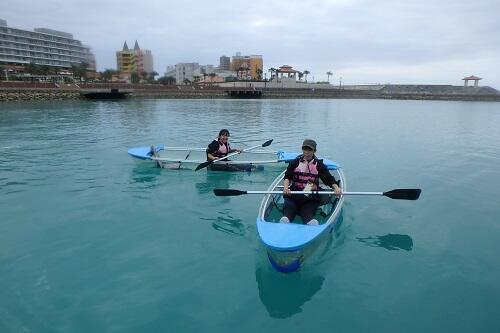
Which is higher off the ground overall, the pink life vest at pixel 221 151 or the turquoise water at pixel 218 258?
the pink life vest at pixel 221 151

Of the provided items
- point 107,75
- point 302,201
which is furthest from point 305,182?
point 107,75

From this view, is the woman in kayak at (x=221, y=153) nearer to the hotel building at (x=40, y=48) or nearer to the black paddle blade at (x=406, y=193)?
→ the black paddle blade at (x=406, y=193)

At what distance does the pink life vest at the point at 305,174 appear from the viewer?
7453 mm

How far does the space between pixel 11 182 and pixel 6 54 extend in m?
109

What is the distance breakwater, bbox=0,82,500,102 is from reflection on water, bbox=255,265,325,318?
Answer: 6155cm

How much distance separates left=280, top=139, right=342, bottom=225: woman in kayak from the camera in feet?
22.7

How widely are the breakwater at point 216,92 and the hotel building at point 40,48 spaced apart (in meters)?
42.8

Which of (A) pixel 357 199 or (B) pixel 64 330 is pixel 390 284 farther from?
(B) pixel 64 330

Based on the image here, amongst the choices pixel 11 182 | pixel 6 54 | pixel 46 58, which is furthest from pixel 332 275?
pixel 46 58

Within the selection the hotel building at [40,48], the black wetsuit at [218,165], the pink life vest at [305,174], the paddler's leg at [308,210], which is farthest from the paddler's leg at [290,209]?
the hotel building at [40,48]

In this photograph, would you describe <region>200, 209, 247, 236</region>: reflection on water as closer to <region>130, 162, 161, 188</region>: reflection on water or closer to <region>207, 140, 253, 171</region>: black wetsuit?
<region>130, 162, 161, 188</region>: reflection on water

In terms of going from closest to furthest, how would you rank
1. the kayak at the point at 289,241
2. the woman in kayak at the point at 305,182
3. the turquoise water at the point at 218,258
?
the turquoise water at the point at 218,258, the kayak at the point at 289,241, the woman in kayak at the point at 305,182

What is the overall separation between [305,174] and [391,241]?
2347 mm

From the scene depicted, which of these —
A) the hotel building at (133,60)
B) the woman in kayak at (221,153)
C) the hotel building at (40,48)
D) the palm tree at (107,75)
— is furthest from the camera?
the hotel building at (133,60)
